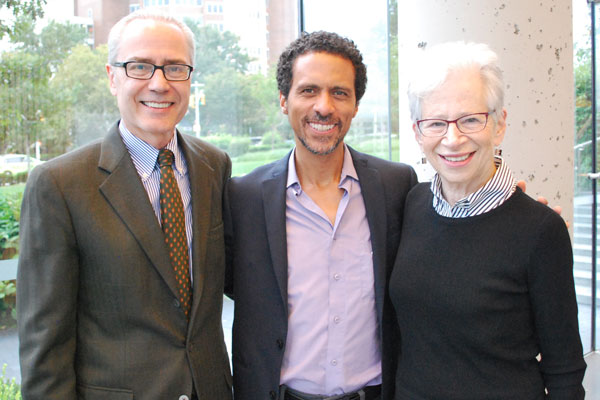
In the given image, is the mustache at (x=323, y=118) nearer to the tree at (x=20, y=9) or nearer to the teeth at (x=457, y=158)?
the teeth at (x=457, y=158)

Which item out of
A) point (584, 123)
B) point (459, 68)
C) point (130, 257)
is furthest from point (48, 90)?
point (584, 123)

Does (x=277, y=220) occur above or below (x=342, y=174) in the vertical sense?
below

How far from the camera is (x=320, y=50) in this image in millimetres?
2068

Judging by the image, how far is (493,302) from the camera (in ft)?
5.34

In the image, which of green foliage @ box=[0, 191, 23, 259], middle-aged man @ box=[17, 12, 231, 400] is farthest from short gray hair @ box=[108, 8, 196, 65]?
green foliage @ box=[0, 191, 23, 259]

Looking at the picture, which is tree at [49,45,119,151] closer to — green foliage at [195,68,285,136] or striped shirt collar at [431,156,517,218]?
green foliage at [195,68,285,136]

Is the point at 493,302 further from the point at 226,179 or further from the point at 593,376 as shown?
the point at 593,376

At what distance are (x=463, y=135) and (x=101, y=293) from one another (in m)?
1.22

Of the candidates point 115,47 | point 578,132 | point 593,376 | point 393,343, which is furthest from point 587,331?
point 115,47

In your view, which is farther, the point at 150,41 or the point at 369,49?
the point at 369,49

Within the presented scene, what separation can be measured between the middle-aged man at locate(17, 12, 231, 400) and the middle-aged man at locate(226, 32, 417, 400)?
0.45 feet

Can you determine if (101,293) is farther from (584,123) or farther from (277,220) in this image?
(584,123)

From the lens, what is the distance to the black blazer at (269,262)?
1944mm

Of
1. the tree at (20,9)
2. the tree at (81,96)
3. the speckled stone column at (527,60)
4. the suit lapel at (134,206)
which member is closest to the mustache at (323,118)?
the suit lapel at (134,206)
